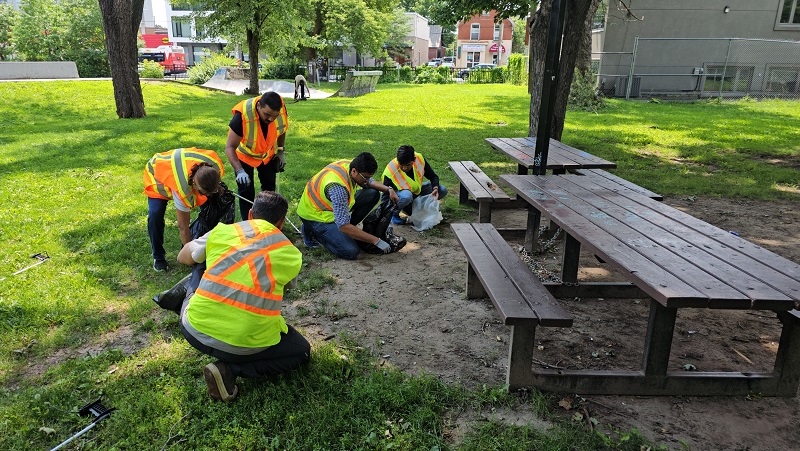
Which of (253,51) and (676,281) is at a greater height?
(253,51)

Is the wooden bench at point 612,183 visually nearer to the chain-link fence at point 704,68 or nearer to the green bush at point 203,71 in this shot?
the chain-link fence at point 704,68

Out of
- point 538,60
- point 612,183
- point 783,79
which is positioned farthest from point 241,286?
point 783,79

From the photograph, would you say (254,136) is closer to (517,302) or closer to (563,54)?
(517,302)

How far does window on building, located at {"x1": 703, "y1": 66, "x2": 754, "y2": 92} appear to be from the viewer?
19.3m

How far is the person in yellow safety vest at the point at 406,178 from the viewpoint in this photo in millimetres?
5461

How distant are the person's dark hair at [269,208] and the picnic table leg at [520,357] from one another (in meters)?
1.40

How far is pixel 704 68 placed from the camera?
757 inches

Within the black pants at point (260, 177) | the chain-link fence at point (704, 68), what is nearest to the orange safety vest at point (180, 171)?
the black pants at point (260, 177)

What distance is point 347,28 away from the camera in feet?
107

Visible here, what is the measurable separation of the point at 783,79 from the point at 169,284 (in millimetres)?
22475

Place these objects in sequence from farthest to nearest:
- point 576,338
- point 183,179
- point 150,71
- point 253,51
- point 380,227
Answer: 1. point 150,71
2. point 253,51
3. point 380,227
4. point 183,179
5. point 576,338

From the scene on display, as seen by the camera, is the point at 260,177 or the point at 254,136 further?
the point at 260,177

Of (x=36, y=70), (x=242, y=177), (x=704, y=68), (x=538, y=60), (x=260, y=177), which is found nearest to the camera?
(x=242, y=177)

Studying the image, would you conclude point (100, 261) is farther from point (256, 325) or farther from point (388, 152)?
point (388, 152)
